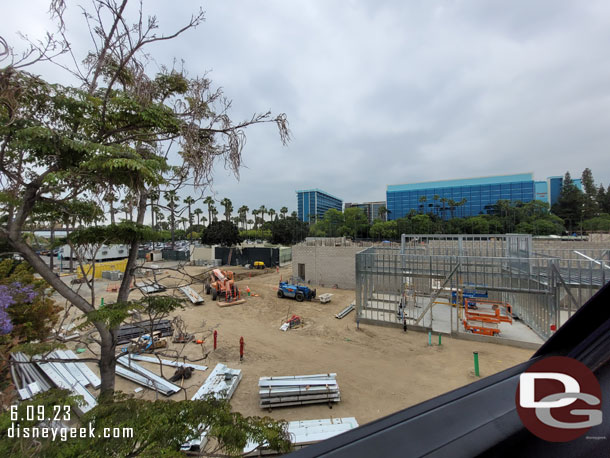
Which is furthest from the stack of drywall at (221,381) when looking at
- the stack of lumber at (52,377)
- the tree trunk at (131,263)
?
the tree trunk at (131,263)

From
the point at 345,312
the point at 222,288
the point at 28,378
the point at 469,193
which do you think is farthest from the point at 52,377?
the point at 469,193

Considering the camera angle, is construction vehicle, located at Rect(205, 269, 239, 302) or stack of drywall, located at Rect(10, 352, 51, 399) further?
construction vehicle, located at Rect(205, 269, 239, 302)

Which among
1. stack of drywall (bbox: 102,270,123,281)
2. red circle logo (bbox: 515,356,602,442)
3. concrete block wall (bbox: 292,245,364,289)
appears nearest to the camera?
red circle logo (bbox: 515,356,602,442)

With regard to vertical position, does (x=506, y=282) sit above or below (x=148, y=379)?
above

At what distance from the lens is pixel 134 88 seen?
12.5 feet

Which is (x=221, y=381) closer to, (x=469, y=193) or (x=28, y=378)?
(x=28, y=378)

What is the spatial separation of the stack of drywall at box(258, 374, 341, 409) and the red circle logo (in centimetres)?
706

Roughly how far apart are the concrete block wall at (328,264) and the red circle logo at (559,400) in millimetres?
19220

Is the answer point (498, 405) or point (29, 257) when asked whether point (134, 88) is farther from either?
point (498, 405)

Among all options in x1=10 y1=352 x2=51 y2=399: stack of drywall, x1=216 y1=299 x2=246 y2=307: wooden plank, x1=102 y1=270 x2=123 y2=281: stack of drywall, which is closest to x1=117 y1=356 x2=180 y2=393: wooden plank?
x1=10 y1=352 x2=51 y2=399: stack of drywall

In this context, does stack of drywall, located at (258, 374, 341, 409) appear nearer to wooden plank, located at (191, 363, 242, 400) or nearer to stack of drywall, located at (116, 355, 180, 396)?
wooden plank, located at (191, 363, 242, 400)

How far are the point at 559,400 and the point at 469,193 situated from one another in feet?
338

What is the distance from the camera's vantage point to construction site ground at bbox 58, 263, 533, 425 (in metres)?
6.94

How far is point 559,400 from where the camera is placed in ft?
2.54
